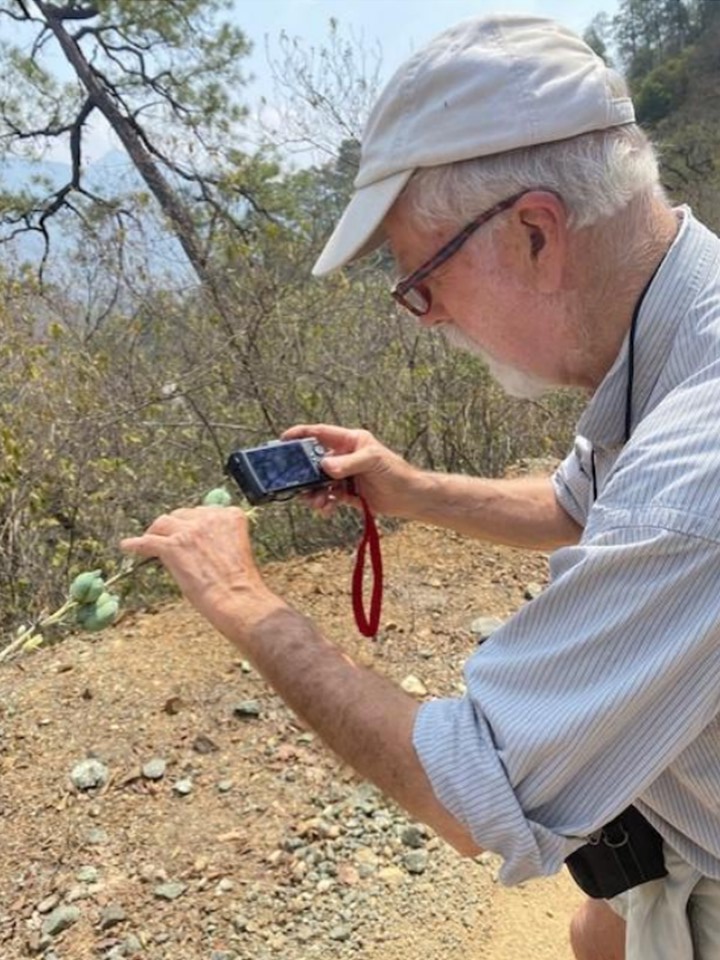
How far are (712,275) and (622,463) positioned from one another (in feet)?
0.88

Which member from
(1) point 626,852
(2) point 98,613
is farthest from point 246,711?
(1) point 626,852

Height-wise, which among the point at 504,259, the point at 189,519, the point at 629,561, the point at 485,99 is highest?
the point at 485,99

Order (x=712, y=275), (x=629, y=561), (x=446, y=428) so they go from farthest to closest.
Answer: (x=446, y=428) < (x=712, y=275) < (x=629, y=561)

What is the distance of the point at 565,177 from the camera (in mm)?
1067

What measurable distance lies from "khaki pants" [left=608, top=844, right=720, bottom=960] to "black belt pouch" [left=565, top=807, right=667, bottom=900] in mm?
18

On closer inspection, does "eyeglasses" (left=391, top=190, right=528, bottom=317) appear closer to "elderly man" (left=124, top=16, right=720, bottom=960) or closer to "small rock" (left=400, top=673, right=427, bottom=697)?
"elderly man" (left=124, top=16, right=720, bottom=960)

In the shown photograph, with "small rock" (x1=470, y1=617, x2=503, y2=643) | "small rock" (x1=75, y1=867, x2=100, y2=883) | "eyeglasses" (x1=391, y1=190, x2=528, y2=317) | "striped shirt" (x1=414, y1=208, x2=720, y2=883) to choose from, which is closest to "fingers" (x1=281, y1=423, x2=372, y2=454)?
"eyeglasses" (x1=391, y1=190, x2=528, y2=317)

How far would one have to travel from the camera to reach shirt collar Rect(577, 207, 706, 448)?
105 cm

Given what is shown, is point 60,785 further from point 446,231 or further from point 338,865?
point 446,231

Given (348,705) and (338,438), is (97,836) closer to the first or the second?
(338,438)

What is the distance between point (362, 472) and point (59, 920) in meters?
1.31

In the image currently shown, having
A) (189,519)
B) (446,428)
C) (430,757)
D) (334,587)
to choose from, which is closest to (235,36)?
(446,428)

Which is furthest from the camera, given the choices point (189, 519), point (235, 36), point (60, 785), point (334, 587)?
point (235, 36)

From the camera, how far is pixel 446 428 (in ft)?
15.5
